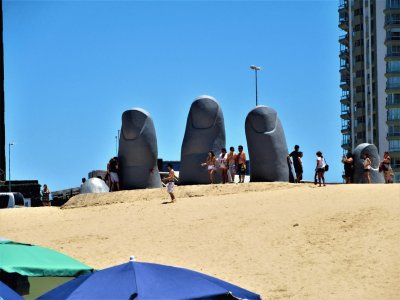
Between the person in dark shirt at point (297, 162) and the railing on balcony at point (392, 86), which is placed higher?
the railing on balcony at point (392, 86)

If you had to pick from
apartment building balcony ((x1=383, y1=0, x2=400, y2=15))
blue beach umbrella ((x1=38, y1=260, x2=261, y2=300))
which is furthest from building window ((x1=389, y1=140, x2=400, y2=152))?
blue beach umbrella ((x1=38, y1=260, x2=261, y2=300))

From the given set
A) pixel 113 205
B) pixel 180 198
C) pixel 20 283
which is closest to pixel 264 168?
pixel 180 198

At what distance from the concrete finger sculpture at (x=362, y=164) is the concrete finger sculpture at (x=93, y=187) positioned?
30.2 ft

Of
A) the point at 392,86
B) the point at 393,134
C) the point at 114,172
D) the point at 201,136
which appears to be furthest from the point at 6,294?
the point at 392,86

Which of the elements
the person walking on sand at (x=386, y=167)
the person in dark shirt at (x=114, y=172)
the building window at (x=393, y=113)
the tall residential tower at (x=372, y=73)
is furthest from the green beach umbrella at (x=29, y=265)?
the building window at (x=393, y=113)

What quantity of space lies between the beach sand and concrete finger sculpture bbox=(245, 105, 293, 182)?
943 millimetres

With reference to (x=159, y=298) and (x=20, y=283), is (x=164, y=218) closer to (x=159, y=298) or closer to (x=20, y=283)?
(x=20, y=283)

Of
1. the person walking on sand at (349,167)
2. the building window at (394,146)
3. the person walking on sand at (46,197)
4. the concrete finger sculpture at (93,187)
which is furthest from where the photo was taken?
the building window at (394,146)

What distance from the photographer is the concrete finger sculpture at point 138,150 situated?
3088 centimetres

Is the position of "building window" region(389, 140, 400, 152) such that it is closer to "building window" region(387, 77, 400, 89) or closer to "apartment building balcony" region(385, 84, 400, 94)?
"apartment building balcony" region(385, 84, 400, 94)

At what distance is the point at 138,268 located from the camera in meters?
8.22

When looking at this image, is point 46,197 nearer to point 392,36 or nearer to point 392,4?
point 392,36

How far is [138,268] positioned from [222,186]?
20569 millimetres

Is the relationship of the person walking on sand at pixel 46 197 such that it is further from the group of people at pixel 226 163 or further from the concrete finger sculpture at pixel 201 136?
the group of people at pixel 226 163
